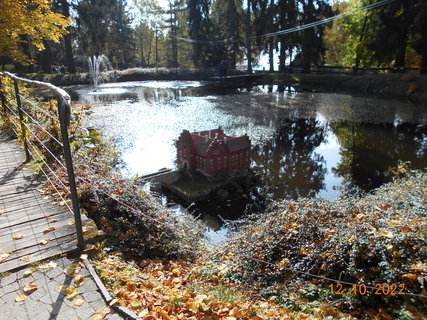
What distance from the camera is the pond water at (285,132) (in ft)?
36.6

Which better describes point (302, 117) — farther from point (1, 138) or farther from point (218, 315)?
point (218, 315)

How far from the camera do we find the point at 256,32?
38.2 metres

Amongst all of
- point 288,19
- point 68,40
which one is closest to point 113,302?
point 68,40

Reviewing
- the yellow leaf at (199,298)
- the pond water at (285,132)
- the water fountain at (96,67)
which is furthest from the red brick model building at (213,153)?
the water fountain at (96,67)

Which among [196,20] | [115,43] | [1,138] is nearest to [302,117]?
[1,138]

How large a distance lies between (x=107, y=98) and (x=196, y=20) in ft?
72.2

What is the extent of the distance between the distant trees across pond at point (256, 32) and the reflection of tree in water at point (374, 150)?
33.2ft

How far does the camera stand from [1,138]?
6.70 metres

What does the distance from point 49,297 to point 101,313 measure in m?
0.52

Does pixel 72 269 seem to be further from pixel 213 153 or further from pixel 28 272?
pixel 213 153

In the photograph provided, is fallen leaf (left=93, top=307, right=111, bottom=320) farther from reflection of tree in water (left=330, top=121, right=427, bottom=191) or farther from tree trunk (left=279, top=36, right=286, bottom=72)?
tree trunk (left=279, top=36, right=286, bottom=72)

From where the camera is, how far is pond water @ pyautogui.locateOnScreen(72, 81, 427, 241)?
11148mm

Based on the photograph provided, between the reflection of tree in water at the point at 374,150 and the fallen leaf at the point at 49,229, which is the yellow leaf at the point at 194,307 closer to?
the fallen leaf at the point at 49,229

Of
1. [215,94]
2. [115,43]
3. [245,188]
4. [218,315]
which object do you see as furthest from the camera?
[115,43]
